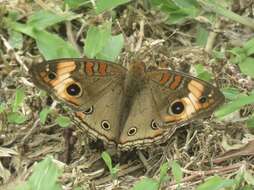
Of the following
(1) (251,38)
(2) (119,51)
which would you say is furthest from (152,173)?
(1) (251,38)

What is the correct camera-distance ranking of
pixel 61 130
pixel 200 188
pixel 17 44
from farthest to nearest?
→ pixel 17 44 < pixel 61 130 < pixel 200 188

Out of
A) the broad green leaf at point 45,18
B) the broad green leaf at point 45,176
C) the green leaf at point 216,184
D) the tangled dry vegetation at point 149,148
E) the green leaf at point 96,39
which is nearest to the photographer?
the green leaf at point 216,184

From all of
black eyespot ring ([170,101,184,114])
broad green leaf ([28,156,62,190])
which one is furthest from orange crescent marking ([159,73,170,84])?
broad green leaf ([28,156,62,190])

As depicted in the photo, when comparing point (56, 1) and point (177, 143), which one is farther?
point (56, 1)

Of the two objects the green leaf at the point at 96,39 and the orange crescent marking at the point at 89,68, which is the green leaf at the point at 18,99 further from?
the orange crescent marking at the point at 89,68

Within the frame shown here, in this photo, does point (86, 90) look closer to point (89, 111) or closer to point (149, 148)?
point (89, 111)

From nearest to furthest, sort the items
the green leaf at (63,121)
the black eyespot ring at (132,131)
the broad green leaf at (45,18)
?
1. the black eyespot ring at (132,131)
2. the green leaf at (63,121)
3. the broad green leaf at (45,18)

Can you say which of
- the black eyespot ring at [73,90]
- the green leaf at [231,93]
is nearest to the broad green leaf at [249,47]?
the green leaf at [231,93]

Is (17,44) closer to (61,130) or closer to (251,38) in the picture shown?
(61,130)

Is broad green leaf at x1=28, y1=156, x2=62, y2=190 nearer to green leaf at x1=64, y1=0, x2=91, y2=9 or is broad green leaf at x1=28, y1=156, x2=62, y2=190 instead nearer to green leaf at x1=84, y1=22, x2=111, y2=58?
green leaf at x1=84, y1=22, x2=111, y2=58
